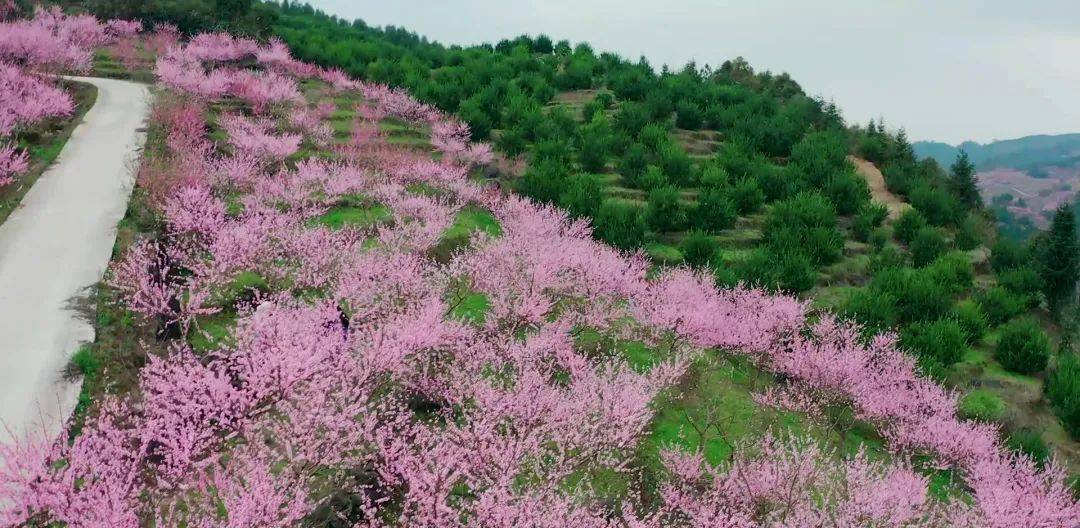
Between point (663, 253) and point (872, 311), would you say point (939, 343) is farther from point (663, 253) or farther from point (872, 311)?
point (663, 253)

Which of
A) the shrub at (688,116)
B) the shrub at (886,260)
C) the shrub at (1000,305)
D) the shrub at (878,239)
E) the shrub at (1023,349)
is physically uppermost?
the shrub at (688,116)

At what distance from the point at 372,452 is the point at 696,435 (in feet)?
21.3

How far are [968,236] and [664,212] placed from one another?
12251mm

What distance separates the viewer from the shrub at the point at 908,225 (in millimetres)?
23359

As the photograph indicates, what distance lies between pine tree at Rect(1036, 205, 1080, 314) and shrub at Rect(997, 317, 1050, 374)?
5235 millimetres

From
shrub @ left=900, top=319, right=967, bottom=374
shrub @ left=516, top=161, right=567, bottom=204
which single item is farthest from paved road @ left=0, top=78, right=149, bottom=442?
shrub @ left=900, top=319, right=967, bottom=374

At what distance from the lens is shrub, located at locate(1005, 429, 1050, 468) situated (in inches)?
481

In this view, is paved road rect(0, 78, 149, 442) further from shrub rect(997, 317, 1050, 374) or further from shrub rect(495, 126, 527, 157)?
shrub rect(997, 317, 1050, 374)

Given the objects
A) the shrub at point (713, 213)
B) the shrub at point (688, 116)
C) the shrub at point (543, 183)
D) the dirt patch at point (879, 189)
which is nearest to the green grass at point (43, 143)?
the shrub at point (543, 183)

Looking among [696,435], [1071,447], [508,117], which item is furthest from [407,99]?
[1071,447]

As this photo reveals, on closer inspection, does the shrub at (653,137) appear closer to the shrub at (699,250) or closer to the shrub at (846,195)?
the shrub at (846,195)

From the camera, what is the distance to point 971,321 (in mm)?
17078

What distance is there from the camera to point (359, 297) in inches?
480

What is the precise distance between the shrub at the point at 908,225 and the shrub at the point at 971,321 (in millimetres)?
6643
